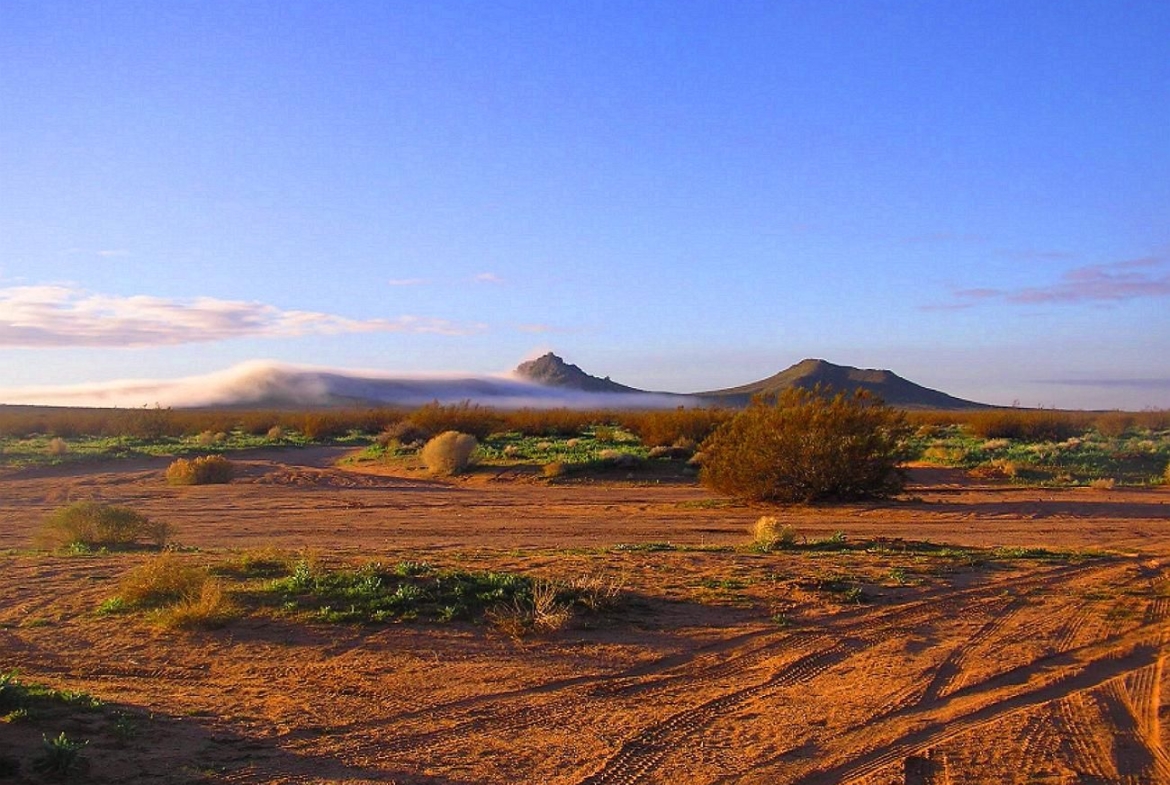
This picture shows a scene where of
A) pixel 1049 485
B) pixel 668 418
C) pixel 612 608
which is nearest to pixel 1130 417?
pixel 668 418

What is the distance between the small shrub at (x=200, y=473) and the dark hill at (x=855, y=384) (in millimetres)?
112799

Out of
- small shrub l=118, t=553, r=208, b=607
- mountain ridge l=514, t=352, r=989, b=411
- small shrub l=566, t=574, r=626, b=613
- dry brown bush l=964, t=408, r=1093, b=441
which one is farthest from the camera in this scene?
mountain ridge l=514, t=352, r=989, b=411

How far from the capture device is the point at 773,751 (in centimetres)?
681

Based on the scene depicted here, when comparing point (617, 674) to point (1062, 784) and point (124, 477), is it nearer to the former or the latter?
point (1062, 784)

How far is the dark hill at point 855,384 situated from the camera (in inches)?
5689

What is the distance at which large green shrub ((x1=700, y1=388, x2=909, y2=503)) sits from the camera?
83.8ft

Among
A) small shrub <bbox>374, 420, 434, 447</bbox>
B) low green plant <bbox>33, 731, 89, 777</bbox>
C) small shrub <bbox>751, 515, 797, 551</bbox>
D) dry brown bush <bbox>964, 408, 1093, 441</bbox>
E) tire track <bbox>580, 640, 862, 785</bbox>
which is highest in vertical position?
dry brown bush <bbox>964, 408, 1093, 441</bbox>

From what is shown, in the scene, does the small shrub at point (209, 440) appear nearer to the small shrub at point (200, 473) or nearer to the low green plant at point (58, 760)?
the small shrub at point (200, 473)

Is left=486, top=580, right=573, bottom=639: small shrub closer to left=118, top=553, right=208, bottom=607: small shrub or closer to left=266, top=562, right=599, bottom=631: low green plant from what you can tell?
left=266, top=562, right=599, bottom=631: low green plant

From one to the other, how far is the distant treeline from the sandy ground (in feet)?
99.9

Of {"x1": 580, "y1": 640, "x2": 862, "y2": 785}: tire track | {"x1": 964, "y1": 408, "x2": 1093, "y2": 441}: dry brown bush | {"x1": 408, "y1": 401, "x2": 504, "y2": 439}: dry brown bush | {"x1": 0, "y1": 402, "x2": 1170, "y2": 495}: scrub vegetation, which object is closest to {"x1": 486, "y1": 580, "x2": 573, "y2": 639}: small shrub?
{"x1": 580, "y1": 640, "x2": 862, "y2": 785}: tire track

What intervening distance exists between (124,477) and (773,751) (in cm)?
3052

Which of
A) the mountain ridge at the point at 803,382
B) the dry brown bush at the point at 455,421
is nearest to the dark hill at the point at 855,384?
the mountain ridge at the point at 803,382

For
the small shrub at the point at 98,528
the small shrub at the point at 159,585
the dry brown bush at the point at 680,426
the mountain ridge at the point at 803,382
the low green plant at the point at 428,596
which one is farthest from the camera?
the mountain ridge at the point at 803,382
